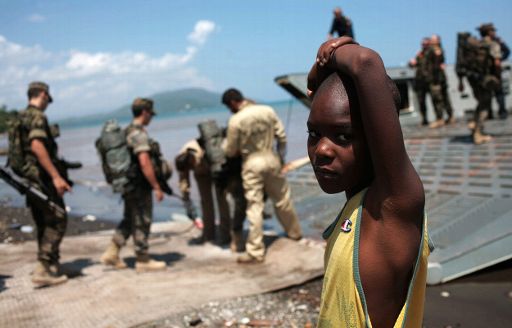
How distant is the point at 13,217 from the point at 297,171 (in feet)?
19.2

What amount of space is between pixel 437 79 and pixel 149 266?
7993mm

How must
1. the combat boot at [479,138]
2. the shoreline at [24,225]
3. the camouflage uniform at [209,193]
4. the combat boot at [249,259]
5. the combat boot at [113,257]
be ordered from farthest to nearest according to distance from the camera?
1. the shoreline at [24,225]
2. the combat boot at [479,138]
3. the camouflage uniform at [209,193]
4. the combat boot at [113,257]
5. the combat boot at [249,259]

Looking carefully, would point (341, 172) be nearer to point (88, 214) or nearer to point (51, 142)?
point (51, 142)

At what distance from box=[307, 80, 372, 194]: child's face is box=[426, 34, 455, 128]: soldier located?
32.0 feet

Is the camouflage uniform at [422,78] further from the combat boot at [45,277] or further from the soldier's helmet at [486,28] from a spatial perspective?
the combat boot at [45,277]

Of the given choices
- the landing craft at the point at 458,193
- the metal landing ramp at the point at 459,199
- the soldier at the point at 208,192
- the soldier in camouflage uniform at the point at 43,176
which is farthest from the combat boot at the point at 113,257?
the landing craft at the point at 458,193

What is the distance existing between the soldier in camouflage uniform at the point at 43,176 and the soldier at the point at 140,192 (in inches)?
27.9

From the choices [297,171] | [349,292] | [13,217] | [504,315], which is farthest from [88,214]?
[349,292]

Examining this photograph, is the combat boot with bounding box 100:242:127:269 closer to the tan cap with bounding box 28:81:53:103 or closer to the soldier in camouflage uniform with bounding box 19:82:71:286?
the soldier in camouflage uniform with bounding box 19:82:71:286

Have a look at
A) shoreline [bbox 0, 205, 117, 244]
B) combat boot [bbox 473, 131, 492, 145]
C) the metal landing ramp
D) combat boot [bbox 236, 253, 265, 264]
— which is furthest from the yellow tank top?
shoreline [bbox 0, 205, 117, 244]

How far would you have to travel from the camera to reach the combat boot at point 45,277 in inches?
190

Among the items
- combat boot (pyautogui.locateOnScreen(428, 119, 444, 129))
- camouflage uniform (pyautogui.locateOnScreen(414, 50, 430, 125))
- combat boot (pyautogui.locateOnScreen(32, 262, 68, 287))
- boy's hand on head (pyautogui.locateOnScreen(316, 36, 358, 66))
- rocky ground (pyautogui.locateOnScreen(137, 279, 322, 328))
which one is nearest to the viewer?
boy's hand on head (pyautogui.locateOnScreen(316, 36, 358, 66))

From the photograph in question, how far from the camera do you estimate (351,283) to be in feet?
4.37

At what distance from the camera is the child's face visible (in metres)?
1.34
